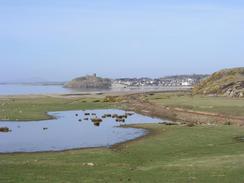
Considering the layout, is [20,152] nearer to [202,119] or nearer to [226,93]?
[202,119]

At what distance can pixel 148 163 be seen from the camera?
30031 millimetres

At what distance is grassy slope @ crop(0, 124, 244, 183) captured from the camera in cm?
2381

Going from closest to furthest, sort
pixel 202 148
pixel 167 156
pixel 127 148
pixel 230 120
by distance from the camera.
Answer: pixel 167 156 < pixel 202 148 < pixel 127 148 < pixel 230 120

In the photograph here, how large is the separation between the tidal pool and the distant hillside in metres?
52.5

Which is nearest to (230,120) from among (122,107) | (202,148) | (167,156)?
(202,148)

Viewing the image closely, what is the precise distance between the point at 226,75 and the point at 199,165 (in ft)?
383

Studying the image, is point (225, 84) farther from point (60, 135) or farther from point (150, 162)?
point (150, 162)

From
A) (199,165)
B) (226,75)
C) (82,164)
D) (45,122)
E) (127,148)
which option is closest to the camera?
(199,165)

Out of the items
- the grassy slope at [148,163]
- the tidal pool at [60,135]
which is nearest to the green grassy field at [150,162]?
the grassy slope at [148,163]

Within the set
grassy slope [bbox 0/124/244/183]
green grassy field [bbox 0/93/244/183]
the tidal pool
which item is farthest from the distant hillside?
grassy slope [bbox 0/124/244/183]

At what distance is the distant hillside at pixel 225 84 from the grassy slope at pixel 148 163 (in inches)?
2731

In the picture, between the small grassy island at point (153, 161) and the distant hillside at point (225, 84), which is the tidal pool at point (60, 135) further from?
the distant hillside at point (225, 84)

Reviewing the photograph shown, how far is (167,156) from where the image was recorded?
108 ft

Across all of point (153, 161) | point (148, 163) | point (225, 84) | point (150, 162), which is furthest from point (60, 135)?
point (225, 84)
